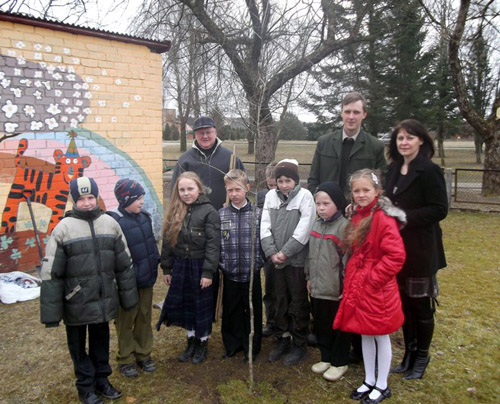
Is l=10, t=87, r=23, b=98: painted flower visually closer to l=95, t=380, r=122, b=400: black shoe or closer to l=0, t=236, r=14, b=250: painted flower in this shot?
l=0, t=236, r=14, b=250: painted flower

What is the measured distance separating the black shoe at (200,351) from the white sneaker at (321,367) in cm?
91

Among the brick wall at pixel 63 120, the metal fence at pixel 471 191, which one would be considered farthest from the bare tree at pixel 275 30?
the metal fence at pixel 471 191

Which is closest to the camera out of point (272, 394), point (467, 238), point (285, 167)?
point (272, 394)

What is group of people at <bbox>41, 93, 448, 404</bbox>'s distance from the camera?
2639mm

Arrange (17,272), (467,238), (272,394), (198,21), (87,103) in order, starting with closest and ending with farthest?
1. (272,394)
2. (17,272)
3. (87,103)
4. (467,238)
5. (198,21)

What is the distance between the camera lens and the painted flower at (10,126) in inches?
196

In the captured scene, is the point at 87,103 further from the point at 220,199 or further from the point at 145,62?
the point at 220,199

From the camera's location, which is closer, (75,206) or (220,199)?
(75,206)

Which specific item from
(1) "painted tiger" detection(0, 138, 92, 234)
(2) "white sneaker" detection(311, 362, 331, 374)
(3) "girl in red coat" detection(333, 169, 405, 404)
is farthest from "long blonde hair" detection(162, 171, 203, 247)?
(1) "painted tiger" detection(0, 138, 92, 234)

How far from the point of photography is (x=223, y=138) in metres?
4.02

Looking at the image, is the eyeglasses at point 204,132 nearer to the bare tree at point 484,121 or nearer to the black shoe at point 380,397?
the black shoe at point 380,397

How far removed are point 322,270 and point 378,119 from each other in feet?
64.6

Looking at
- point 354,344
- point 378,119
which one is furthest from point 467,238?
point 378,119

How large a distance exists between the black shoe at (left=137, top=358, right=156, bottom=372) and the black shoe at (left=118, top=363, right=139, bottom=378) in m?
0.08
